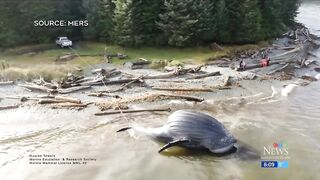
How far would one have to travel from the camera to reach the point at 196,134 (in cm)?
2005

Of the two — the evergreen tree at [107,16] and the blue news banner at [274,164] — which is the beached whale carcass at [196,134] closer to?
the blue news banner at [274,164]

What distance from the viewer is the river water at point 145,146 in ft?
60.7

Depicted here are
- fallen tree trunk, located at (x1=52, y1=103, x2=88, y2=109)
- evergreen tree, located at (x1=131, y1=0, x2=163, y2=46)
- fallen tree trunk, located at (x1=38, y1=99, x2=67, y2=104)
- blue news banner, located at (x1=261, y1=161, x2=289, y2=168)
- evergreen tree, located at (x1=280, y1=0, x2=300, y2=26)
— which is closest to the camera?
blue news banner, located at (x1=261, y1=161, x2=289, y2=168)

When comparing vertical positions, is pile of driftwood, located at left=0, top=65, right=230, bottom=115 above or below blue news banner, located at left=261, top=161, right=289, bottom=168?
above

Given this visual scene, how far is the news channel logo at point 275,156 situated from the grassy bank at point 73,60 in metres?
18.8

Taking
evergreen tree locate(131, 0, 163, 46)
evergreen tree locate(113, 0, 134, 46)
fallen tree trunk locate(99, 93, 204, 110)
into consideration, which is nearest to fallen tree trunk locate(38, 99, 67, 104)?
fallen tree trunk locate(99, 93, 204, 110)

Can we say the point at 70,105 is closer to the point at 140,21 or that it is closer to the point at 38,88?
the point at 38,88

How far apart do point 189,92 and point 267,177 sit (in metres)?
12.9

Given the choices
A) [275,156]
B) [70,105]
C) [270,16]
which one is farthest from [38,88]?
[270,16]

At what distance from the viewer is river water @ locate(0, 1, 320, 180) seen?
60.7 ft

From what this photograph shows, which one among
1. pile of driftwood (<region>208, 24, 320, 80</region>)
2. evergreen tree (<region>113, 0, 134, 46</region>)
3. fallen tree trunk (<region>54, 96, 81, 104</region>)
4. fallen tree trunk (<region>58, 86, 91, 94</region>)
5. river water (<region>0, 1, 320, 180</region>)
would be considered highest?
evergreen tree (<region>113, 0, 134, 46</region>)

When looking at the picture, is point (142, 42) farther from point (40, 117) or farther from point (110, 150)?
point (110, 150)

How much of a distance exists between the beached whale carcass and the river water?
0.51 metres

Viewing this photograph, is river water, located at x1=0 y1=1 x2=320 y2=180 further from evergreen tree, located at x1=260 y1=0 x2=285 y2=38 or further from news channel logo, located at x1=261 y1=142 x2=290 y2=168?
evergreen tree, located at x1=260 y1=0 x2=285 y2=38
